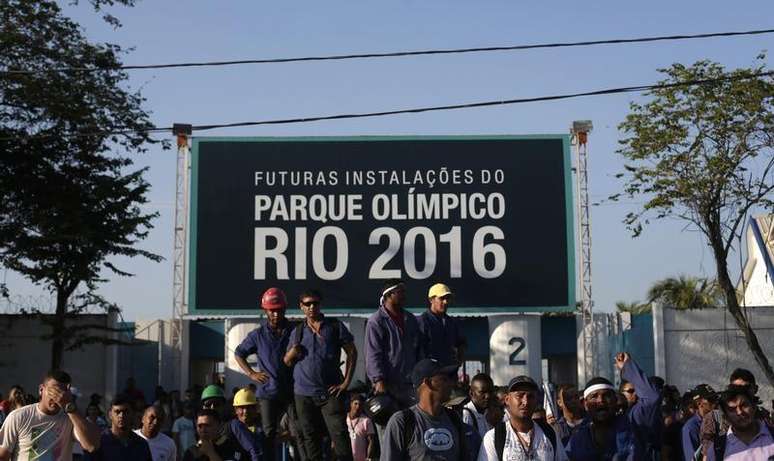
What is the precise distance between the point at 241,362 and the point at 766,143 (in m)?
17.8

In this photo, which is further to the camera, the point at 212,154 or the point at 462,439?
the point at 212,154

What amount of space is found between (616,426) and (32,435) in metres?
4.58

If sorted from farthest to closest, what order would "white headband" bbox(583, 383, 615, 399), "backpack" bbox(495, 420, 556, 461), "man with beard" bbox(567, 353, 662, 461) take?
"white headband" bbox(583, 383, 615, 399) < "man with beard" bbox(567, 353, 662, 461) < "backpack" bbox(495, 420, 556, 461)

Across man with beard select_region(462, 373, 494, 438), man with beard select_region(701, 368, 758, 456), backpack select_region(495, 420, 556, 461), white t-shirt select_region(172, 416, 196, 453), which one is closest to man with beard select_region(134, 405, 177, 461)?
backpack select_region(495, 420, 556, 461)

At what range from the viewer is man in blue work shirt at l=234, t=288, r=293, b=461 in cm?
1197

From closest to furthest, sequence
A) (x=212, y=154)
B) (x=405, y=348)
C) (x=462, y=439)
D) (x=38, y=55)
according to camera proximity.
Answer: (x=462, y=439)
(x=405, y=348)
(x=38, y=55)
(x=212, y=154)

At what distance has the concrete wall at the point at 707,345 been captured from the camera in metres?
28.6

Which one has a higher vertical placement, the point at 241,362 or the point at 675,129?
the point at 675,129

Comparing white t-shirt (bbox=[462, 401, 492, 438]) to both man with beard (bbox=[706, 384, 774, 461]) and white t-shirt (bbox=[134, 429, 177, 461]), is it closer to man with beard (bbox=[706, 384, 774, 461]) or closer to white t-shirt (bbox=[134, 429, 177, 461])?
man with beard (bbox=[706, 384, 774, 461])

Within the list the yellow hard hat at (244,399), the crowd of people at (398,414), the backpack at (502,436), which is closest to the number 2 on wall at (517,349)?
the crowd of people at (398,414)

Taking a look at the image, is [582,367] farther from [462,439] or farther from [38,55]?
[462,439]

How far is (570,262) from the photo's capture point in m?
28.0

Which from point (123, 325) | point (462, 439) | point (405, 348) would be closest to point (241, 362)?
point (405, 348)

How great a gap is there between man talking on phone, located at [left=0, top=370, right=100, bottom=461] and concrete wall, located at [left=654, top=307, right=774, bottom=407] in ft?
71.0
